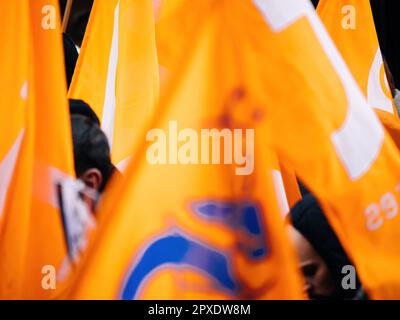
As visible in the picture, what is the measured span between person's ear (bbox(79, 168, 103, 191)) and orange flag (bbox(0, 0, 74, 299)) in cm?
16

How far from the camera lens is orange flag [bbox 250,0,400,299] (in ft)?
5.87

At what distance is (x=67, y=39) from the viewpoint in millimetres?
3826

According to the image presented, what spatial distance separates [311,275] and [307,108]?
0.46 m

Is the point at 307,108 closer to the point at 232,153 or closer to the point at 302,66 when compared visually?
the point at 302,66

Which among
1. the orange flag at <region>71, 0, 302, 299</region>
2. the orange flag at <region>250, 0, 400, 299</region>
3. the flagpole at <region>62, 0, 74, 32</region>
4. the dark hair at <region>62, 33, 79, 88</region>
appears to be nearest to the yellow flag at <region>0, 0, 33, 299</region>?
the orange flag at <region>71, 0, 302, 299</region>

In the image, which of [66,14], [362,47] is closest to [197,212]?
[362,47]

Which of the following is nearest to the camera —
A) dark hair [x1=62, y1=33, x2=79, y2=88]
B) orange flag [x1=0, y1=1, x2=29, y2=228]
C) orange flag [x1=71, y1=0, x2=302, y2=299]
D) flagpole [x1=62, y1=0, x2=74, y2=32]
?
orange flag [x1=71, y1=0, x2=302, y2=299]

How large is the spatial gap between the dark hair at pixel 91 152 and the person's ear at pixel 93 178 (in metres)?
0.01

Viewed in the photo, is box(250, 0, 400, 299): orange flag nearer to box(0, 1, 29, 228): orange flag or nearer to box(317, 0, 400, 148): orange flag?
box(0, 1, 29, 228): orange flag

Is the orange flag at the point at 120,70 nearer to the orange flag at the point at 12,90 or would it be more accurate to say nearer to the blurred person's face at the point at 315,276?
the orange flag at the point at 12,90

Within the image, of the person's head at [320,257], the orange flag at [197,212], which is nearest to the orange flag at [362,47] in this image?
the person's head at [320,257]

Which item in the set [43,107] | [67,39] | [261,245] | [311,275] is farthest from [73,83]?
[261,245]

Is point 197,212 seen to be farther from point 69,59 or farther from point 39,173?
point 69,59

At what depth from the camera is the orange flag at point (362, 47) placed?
3.48 meters
